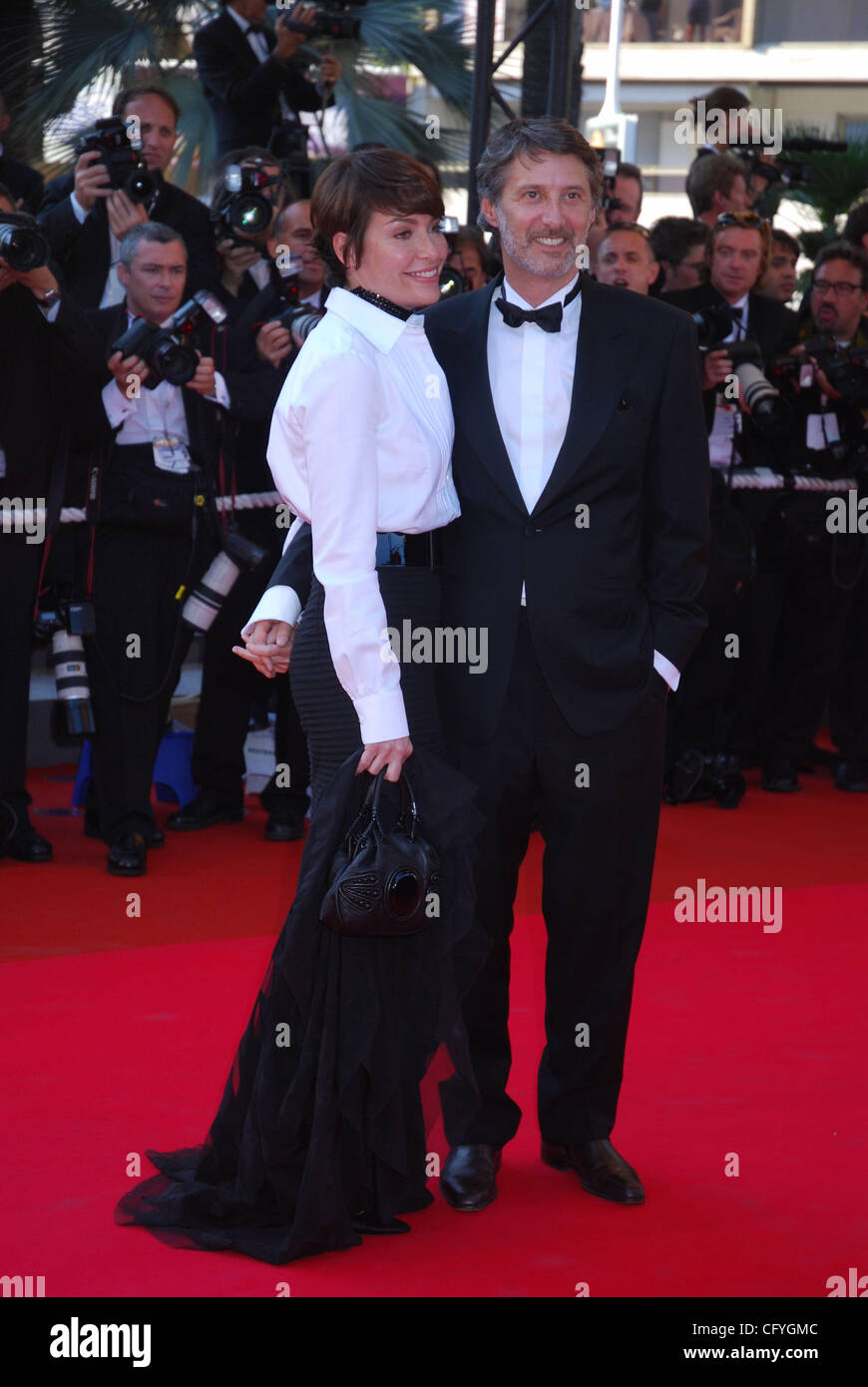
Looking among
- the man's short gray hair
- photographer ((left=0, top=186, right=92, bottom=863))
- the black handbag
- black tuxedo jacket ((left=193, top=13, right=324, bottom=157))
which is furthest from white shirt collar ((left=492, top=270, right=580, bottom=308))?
black tuxedo jacket ((left=193, top=13, right=324, bottom=157))

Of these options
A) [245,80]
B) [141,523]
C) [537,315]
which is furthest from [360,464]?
[245,80]

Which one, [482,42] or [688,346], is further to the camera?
[482,42]

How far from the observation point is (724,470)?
18.9 feet

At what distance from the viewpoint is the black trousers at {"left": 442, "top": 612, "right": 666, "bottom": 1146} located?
278 cm

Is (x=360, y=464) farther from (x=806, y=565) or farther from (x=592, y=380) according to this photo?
(x=806, y=565)

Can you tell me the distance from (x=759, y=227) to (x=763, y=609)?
1.34 meters

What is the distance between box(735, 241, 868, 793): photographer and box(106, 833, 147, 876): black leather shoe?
245cm

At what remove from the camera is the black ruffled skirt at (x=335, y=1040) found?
2559 mm

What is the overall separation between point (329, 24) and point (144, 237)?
206 cm

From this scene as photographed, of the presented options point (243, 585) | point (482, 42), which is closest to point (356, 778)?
point (243, 585)

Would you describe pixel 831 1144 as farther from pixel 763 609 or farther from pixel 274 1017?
pixel 763 609

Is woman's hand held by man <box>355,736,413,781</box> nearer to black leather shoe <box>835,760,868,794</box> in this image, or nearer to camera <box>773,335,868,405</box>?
camera <box>773,335,868,405</box>

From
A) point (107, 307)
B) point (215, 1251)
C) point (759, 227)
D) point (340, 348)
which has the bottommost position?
point (215, 1251)

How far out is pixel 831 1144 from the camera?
119 inches
